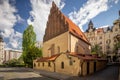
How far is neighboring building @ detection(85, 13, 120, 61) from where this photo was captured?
59062 mm

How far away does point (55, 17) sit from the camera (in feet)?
116

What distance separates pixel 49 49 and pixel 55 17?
7.70 meters

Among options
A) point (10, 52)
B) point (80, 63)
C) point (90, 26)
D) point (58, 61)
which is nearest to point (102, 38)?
point (90, 26)

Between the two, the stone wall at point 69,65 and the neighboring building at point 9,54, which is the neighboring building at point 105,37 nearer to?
the stone wall at point 69,65

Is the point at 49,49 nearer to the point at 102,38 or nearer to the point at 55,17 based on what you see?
the point at 55,17

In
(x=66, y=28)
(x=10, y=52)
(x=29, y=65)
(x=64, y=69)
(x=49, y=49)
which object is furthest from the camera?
(x=10, y=52)

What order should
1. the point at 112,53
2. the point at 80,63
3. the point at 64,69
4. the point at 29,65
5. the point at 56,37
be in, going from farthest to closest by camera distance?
the point at 112,53 → the point at 29,65 → the point at 56,37 → the point at 64,69 → the point at 80,63

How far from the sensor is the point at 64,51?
101 ft

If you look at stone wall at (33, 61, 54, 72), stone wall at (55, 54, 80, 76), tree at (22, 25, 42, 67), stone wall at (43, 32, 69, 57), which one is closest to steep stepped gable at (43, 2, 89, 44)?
stone wall at (43, 32, 69, 57)

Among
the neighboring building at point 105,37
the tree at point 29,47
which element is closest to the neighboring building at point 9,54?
the neighboring building at point 105,37

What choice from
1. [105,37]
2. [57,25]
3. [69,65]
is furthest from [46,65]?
[105,37]

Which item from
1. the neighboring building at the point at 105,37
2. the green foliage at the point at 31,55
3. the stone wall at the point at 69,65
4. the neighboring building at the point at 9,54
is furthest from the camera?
the neighboring building at the point at 9,54

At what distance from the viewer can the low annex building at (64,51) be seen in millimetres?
22934

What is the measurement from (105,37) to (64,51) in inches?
1413
